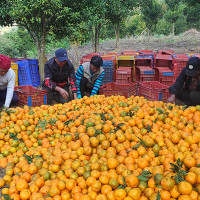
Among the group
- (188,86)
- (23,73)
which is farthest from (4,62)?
(188,86)

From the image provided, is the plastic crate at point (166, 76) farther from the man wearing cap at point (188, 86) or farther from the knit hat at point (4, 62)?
the knit hat at point (4, 62)

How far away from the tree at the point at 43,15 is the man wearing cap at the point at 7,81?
3.16m

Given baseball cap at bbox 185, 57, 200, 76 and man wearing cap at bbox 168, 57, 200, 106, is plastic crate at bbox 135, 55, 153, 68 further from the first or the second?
baseball cap at bbox 185, 57, 200, 76

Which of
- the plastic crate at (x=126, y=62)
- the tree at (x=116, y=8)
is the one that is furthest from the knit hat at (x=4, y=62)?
the tree at (x=116, y=8)

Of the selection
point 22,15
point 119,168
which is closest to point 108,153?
point 119,168

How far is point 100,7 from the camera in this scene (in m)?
8.61

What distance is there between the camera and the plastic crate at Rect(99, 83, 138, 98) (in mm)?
5250

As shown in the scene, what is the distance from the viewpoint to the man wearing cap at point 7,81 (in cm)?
424

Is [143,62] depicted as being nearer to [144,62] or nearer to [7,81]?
[144,62]

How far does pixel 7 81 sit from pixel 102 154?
337 centimetres

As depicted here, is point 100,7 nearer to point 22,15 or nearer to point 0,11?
point 22,15

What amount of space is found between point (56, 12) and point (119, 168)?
717 centimetres

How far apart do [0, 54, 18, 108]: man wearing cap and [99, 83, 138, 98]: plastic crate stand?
7.05ft

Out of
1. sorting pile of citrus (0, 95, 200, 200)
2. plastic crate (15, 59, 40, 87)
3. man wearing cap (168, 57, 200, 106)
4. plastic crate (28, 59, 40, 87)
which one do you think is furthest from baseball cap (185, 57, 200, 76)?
plastic crate (28, 59, 40, 87)
